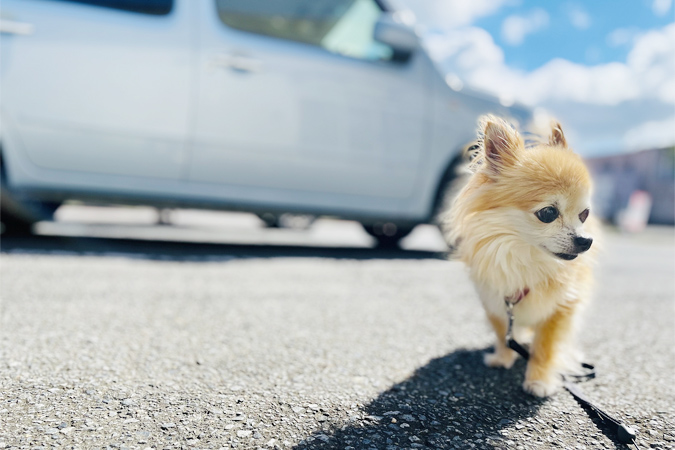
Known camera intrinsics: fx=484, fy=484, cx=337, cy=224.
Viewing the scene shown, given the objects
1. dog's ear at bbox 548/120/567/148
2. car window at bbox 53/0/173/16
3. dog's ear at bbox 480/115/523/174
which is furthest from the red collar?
car window at bbox 53/0/173/16

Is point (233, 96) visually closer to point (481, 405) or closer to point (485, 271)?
point (485, 271)

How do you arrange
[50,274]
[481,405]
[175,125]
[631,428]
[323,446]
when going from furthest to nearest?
[175,125] < [50,274] < [481,405] < [631,428] < [323,446]

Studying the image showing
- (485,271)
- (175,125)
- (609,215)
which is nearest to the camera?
(485,271)

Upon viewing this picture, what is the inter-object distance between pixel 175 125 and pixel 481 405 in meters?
2.91

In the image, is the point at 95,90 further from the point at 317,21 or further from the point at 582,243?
the point at 582,243

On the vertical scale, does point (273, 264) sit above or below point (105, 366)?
below

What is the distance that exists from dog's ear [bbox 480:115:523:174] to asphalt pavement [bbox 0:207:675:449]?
0.79m

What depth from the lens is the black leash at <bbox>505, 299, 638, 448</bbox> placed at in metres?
1.31

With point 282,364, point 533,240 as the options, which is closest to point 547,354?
point 533,240

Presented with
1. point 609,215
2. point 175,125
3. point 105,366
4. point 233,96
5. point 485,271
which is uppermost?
point 233,96

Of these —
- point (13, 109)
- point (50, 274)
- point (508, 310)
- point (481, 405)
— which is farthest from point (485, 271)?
point (13, 109)

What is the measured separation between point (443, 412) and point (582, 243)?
0.70 meters

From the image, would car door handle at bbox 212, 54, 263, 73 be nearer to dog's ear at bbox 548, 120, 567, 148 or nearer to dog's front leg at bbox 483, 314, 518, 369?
dog's ear at bbox 548, 120, 567, 148

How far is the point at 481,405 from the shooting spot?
1.52 metres
